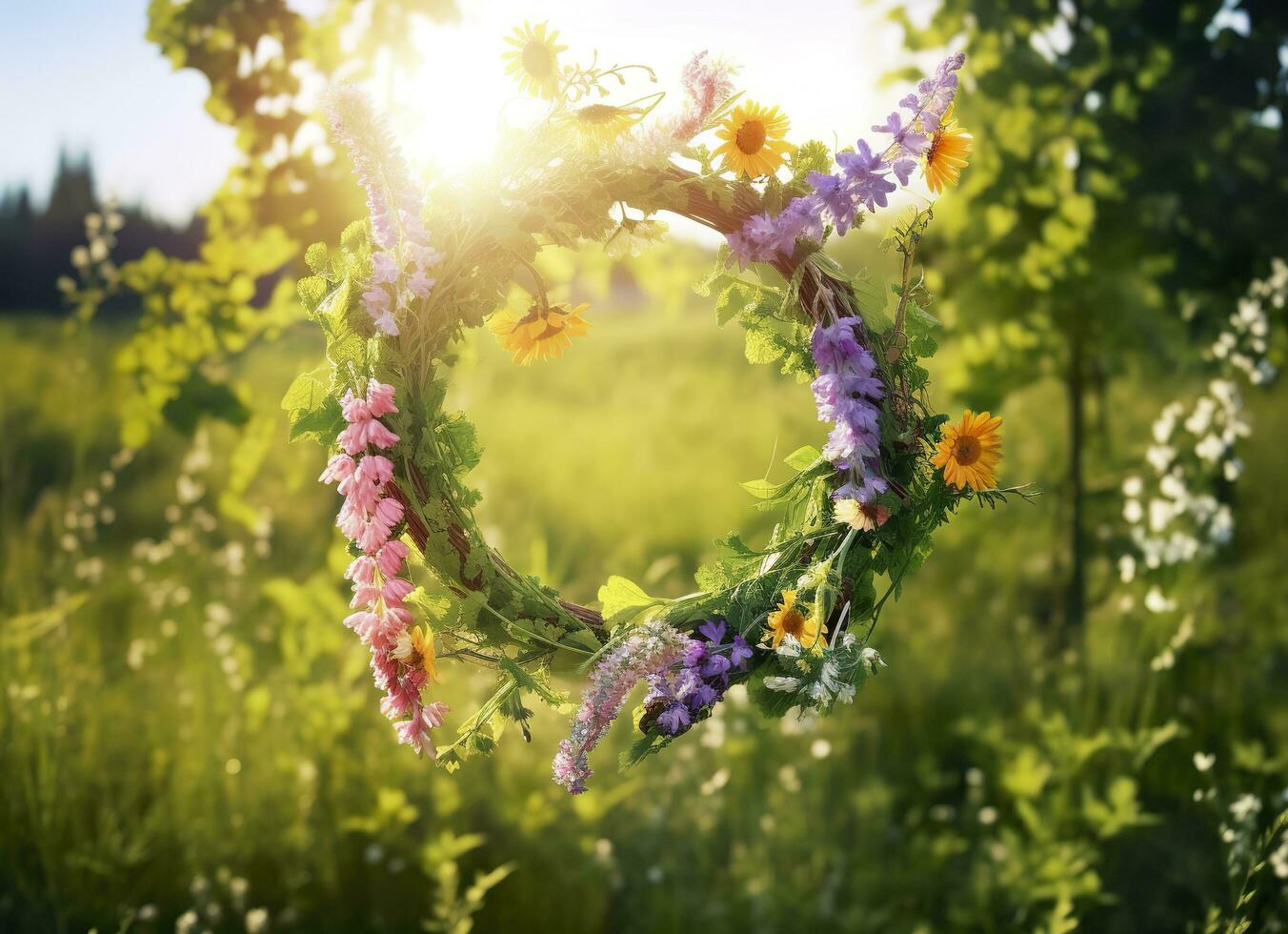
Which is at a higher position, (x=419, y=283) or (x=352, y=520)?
(x=419, y=283)

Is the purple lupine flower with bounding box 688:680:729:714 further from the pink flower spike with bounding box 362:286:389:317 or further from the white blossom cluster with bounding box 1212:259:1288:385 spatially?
the white blossom cluster with bounding box 1212:259:1288:385

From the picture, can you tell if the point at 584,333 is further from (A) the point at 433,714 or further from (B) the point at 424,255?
(A) the point at 433,714

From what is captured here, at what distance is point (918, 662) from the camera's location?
4043 millimetres

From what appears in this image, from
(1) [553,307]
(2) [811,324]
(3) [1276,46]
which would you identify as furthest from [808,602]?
(3) [1276,46]

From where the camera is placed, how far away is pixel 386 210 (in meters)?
1.64

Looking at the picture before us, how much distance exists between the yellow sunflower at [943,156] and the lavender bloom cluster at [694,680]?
2.61ft

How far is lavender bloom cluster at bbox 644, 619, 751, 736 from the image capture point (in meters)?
1.65

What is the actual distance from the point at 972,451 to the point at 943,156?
476mm

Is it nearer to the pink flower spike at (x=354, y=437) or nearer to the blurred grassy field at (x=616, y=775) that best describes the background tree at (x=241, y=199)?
the blurred grassy field at (x=616, y=775)

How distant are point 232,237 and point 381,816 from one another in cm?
173

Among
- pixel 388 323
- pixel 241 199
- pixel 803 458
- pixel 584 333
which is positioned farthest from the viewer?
pixel 241 199

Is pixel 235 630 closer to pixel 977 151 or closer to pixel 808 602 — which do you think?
pixel 808 602

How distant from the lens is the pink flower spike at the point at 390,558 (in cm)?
165

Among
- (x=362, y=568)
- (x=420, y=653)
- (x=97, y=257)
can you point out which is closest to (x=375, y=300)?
(x=362, y=568)
